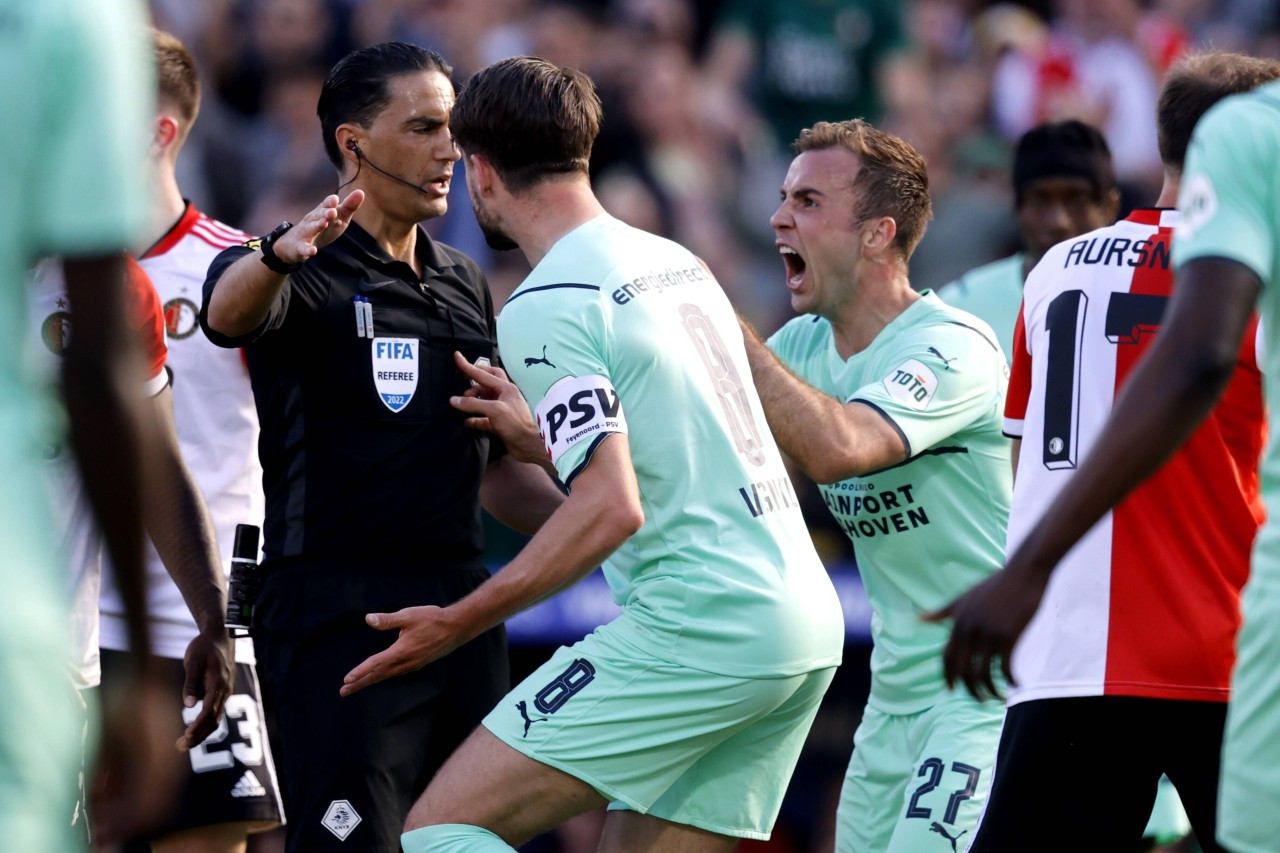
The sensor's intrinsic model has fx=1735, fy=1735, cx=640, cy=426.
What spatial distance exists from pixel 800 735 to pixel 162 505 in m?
1.75

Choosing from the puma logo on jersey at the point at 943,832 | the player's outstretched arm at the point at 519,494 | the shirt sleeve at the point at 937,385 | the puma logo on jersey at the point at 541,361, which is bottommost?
the puma logo on jersey at the point at 943,832

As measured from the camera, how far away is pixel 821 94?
11.9m

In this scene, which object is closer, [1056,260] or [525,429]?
[1056,260]

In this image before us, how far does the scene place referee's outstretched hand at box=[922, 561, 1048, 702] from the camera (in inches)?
110

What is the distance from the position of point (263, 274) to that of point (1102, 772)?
7.83 feet

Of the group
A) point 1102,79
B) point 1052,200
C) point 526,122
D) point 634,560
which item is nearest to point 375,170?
point 526,122

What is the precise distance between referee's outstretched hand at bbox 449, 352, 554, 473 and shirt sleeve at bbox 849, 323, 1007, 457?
0.94 m

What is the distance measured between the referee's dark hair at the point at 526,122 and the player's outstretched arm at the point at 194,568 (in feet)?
3.61

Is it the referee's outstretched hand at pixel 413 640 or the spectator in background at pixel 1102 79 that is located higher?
the spectator in background at pixel 1102 79

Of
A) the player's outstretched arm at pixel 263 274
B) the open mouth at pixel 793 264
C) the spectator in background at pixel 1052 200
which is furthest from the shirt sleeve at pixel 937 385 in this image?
the spectator in background at pixel 1052 200

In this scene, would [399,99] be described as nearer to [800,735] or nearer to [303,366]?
[303,366]

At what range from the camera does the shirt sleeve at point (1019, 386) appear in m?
4.56

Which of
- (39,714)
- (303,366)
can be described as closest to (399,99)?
(303,366)

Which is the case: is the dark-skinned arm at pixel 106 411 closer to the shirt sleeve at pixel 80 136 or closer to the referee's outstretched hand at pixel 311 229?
the shirt sleeve at pixel 80 136
